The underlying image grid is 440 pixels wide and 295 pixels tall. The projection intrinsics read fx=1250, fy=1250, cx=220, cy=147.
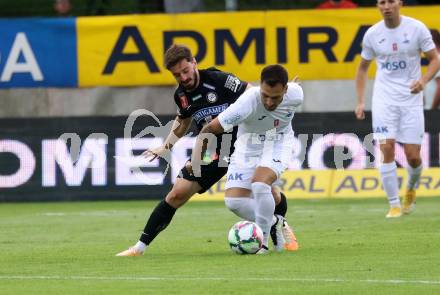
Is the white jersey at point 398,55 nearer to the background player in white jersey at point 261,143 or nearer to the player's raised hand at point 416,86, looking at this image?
the player's raised hand at point 416,86

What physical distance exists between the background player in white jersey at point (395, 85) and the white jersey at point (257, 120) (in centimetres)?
310

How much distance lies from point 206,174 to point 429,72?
361cm

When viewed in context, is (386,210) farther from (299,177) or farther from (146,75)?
(146,75)

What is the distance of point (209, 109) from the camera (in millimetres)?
10703

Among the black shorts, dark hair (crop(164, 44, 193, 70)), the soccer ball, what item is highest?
dark hair (crop(164, 44, 193, 70))

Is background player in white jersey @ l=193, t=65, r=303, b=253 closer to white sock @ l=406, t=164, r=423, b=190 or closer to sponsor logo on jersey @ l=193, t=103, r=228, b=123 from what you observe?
sponsor logo on jersey @ l=193, t=103, r=228, b=123

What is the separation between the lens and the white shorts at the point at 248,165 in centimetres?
1027

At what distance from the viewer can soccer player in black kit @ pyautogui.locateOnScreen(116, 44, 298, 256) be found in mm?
10430

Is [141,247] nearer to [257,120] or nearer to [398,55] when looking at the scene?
[257,120]

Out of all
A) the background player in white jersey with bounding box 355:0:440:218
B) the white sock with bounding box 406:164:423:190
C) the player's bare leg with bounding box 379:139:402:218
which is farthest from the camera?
the white sock with bounding box 406:164:423:190

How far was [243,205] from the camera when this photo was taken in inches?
408

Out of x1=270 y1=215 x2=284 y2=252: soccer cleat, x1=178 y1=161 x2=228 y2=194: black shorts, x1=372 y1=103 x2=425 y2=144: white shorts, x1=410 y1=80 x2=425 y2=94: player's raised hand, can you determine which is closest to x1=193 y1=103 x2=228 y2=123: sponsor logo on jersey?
x1=178 y1=161 x2=228 y2=194: black shorts

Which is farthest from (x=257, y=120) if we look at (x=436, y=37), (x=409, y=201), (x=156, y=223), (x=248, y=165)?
(x=436, y=37)

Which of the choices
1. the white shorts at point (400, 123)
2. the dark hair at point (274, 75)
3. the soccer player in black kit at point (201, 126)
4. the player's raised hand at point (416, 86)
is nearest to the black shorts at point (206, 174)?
the soccer player in black kit at point (201, 126)
